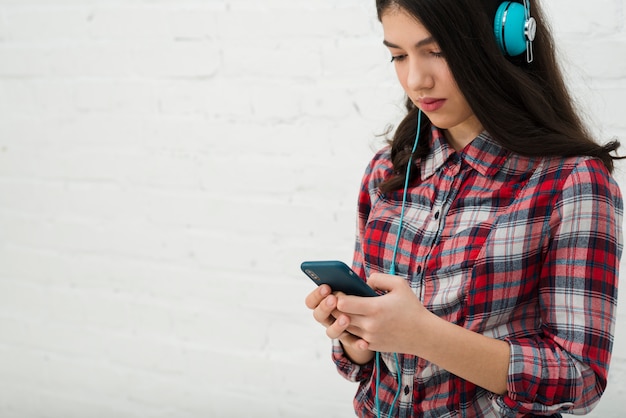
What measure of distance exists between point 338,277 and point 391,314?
8 cm

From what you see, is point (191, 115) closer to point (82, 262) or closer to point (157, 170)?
point (157, 170)

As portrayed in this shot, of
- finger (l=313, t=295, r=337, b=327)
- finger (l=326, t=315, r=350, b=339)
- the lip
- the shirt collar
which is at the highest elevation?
the lip

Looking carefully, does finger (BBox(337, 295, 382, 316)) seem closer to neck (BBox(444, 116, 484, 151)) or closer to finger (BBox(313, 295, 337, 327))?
finger (BBox(313, 295, 337, 327))

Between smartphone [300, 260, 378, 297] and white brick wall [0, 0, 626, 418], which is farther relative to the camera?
white brick wall [0, 0, 626, 418]

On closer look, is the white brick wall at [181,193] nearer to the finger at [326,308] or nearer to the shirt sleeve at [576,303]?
the shirt sleeve at [576,303]

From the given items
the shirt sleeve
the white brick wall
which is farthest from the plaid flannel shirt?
the white brick wall

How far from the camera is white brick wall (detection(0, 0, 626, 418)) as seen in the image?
1542 mm

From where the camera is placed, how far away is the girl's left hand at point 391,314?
891 millimetres

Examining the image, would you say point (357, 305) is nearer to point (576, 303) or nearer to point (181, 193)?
point (576, 303)

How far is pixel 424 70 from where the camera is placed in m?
0.92

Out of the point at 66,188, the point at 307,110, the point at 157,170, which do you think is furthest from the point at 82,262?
the point at 307,110

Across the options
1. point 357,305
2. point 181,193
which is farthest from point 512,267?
point 181,193

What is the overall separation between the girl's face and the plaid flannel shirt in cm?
7

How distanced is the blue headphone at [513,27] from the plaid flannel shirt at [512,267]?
0.14 meters
